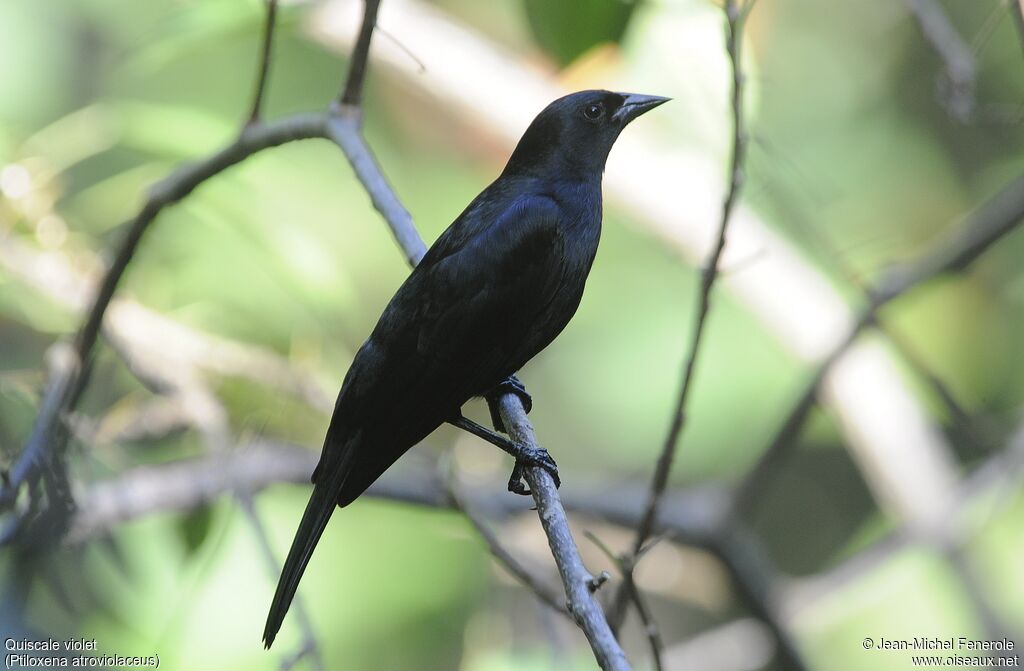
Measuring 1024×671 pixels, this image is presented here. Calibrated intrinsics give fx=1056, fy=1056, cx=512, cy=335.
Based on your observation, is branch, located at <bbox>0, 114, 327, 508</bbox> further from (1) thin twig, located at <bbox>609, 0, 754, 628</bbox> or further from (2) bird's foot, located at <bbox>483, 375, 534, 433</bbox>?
(1) thin twig, located at <bbox>609, 0, 754, 628</bbox>

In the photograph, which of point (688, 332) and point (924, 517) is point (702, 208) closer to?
point (688, 332)

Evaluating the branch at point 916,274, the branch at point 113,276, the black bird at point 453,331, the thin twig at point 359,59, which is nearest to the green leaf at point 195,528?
the branch at point 113,276

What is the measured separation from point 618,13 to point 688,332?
9.03ft

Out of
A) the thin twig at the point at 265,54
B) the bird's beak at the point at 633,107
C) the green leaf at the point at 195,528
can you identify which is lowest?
the green leaf at the point at 195,528

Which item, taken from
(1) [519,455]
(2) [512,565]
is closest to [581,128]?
(1) [519,455]

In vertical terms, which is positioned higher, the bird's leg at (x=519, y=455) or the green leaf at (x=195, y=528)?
the green leaf at (x=195, y=528)

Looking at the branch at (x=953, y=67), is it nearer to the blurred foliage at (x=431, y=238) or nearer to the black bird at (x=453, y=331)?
the blurred foliage at (x=431, y=238)

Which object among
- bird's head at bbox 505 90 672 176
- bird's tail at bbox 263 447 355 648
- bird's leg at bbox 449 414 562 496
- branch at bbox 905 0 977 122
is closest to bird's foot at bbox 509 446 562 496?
bird's leg at bbox 449 414 562 496

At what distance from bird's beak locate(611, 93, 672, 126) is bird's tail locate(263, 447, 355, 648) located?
1275 mm

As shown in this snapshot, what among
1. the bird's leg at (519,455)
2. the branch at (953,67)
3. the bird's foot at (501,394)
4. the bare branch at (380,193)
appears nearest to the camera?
the bird's leg at (519,455)

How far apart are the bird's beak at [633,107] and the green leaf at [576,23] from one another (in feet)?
1.33

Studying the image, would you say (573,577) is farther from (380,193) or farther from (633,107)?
(633,107)

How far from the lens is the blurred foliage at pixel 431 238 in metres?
3.48

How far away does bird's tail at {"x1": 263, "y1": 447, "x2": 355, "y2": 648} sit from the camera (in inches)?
94.1
